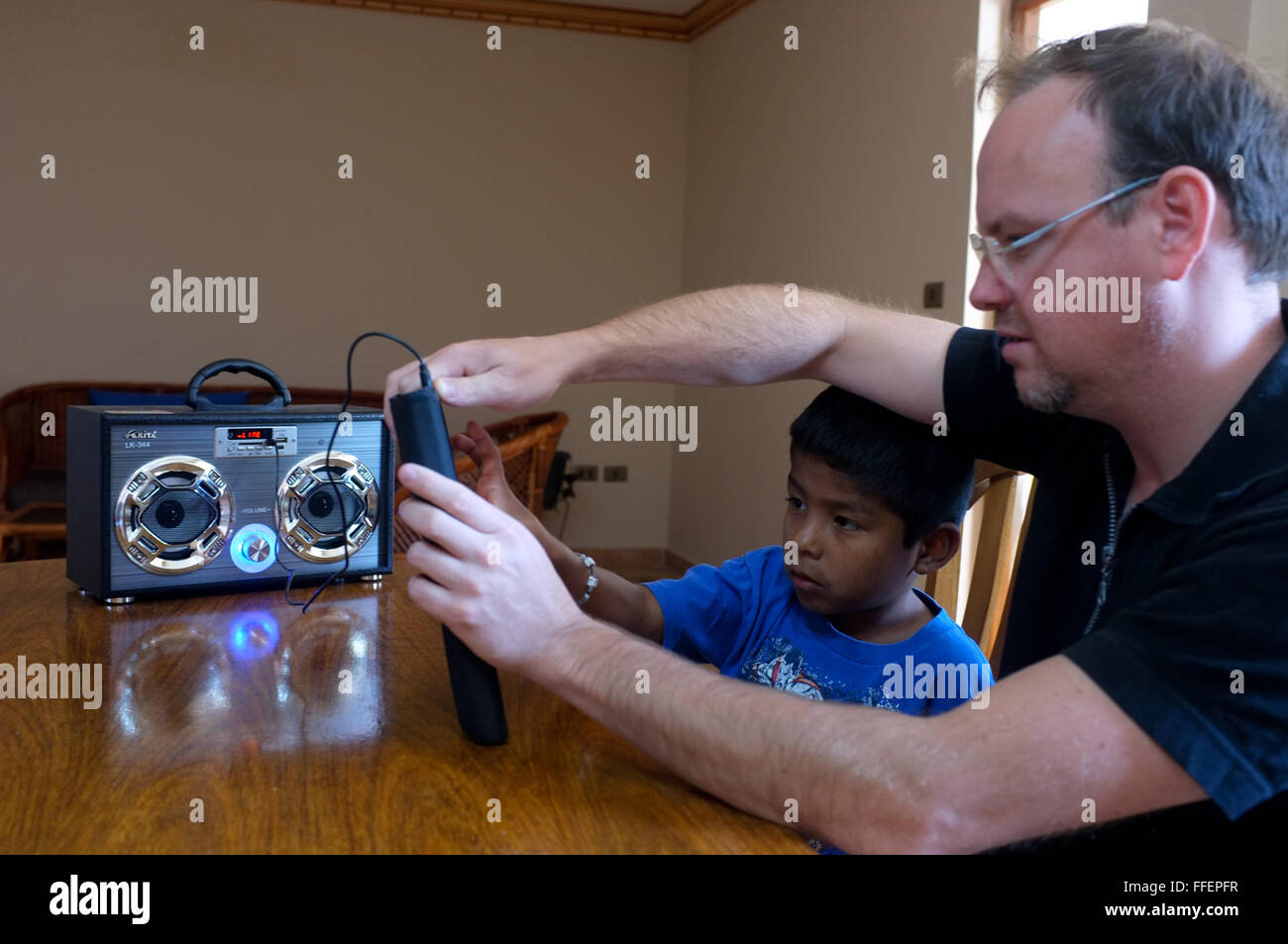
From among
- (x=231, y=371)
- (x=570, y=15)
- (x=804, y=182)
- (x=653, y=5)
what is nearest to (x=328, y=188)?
(x=570, y=15)

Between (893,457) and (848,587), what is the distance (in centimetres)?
15

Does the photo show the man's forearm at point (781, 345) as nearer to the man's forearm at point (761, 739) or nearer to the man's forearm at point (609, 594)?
the man's forearm at point (609, 594)

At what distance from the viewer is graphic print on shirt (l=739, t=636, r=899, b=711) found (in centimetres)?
117

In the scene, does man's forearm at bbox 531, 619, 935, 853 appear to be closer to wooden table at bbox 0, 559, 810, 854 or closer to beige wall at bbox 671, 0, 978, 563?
wooden table at bbox 0, 559, 810, 854

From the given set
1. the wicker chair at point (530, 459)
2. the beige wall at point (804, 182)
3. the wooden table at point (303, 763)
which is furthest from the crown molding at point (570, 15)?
the wooden table at point (303, 763)

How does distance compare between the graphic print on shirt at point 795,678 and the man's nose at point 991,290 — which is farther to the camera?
the graphic print on shirt at point 795,678

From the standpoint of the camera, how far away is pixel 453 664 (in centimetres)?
88

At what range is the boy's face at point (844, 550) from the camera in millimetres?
1229

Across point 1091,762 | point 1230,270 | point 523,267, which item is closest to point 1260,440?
point 1230,270

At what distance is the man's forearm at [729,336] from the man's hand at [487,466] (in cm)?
21

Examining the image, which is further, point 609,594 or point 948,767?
point 609,594

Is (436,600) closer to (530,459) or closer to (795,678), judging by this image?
(795,678)

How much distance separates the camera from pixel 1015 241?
1044mm
